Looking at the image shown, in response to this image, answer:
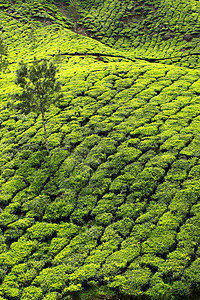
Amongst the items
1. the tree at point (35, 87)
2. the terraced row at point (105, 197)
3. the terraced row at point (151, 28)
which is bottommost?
the terraced row at point (105, 197)

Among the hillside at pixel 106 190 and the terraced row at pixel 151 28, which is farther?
the terraced row at pixel 151 28

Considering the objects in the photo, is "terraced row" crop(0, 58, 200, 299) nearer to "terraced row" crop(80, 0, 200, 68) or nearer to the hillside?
the hillside

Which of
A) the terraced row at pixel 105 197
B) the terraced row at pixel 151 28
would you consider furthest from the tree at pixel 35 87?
the terraced row at pixel 151 28

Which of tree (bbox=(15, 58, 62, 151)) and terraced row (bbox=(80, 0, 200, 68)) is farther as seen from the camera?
terraced row (bbox=(80, 0, 200, 68))

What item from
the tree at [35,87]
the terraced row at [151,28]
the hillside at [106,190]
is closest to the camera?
the hillside at [106,190]

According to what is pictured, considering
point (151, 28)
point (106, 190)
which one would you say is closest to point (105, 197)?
point (106, 190)

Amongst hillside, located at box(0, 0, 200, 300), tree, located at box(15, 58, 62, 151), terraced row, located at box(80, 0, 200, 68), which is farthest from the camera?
terraced row, located at box(80, 0, 200, 68)

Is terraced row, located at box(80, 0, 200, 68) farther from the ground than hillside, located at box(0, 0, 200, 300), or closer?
farther from the ground

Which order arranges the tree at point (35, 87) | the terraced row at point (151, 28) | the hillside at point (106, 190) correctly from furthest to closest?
the terraced row at point (151, 28)
the tree at point (35, 87)
the hillside at point (106, 190)

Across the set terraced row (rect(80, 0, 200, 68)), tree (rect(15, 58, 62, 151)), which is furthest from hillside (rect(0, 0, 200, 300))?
terraced row (rect(80, 0, 200, 68))

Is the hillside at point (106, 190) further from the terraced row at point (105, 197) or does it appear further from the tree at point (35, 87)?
the tree at point (35, 87)
